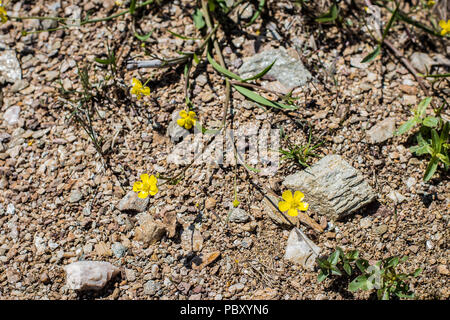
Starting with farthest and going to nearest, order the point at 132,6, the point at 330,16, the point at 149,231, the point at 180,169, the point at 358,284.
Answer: the point at 330,16, the point at 132,6, the point at 180,169, the point at 149,231, the point at 358,284

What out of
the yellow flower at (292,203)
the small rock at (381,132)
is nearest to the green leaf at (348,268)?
the yellow flower at (292,203)

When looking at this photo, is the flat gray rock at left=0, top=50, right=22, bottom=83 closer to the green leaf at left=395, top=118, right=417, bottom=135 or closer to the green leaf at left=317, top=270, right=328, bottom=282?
the green leaf at left=317, top=270, right=328, bottom=282

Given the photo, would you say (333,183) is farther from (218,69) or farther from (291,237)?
(218,69)

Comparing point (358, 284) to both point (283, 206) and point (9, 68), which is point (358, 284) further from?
point (9, 68)

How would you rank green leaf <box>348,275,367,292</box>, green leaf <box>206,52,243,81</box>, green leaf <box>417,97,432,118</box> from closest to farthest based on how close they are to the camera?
green leaf <box>348,275,367,292</box> < green leaf <box>417,97,432,118</box> < green leaf <box>206,52,243,81</box>

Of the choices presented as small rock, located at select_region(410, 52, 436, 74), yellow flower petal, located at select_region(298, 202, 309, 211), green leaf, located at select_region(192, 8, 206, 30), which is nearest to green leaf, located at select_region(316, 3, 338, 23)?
small rock, located at select_region(410, 52, 436, 74)

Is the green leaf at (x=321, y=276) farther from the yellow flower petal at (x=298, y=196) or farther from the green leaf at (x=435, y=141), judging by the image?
the green leaf at (x=435, y=141)

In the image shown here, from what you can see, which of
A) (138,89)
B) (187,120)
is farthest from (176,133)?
(138,89)
